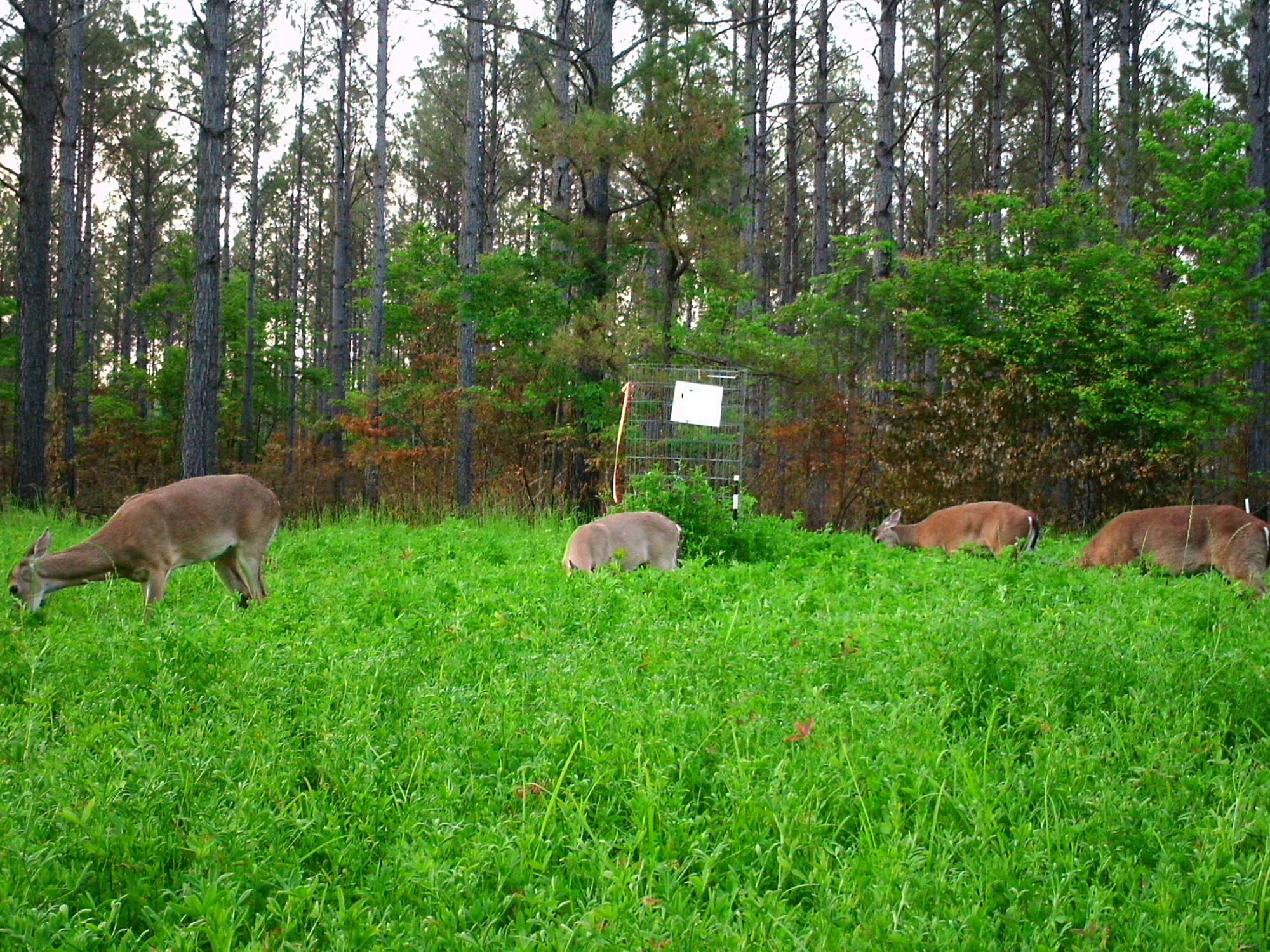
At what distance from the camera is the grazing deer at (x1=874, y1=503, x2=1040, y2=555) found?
1022 cm

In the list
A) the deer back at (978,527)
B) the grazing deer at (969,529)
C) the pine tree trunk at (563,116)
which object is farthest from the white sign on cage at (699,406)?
the pine tree trunk at (563,116)

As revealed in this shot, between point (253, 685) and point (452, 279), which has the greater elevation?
point (452, 279)

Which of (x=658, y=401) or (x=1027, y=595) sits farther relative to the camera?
(x=658, y=401)

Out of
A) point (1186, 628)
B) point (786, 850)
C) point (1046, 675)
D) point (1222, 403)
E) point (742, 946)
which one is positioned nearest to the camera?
point (742, 946)

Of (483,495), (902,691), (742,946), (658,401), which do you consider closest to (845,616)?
(902,691)

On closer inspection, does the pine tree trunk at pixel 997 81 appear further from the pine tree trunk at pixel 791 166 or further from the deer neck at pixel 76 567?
the deer neck at pixel 76 567

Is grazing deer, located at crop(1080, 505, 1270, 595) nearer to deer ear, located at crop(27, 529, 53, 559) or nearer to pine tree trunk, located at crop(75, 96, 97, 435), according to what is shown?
deer ear, located at crop(27, 529, 53, 559)

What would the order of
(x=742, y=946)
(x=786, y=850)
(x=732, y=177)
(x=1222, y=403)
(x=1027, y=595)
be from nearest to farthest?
(x=742, y=946), (x=786, y=850), (x=1027, y=595), (x=732, y=177), (x=1222, y=403)

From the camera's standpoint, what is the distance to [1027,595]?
6980 millimetres

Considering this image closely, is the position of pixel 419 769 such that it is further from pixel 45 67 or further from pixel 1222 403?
pixel 45 67

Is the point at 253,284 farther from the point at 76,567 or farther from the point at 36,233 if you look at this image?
the point at 76,567

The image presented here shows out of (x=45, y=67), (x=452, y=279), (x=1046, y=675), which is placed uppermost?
(x=45, y=67)

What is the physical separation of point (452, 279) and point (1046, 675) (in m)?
16.3

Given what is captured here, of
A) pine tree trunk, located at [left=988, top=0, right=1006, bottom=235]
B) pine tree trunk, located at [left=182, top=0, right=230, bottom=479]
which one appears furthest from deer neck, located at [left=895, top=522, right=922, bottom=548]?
pine tree trunk, located at [left=988, top=0, right=1006, bottom=235]
